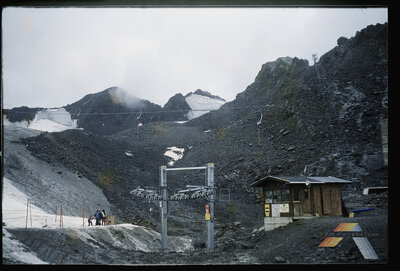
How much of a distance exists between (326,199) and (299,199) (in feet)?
6.44

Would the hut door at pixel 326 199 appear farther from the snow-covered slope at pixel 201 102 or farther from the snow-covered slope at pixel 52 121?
the snow-covered slope at pixel 201 102

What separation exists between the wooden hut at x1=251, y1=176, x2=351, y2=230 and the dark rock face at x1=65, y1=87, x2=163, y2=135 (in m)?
87.8

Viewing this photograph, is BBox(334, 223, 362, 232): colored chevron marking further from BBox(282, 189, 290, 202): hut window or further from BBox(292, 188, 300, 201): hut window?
BBox(282, 189, 290, 202): hut window

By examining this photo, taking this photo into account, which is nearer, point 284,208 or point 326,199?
point 284,208

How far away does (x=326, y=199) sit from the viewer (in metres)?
22.3

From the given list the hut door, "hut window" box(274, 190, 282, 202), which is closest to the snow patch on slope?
"hut window" box(274, 190, 282, 202)

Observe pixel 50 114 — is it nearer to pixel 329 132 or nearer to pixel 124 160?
pixel 124 160

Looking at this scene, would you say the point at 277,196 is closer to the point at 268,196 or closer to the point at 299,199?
the point at 268,196

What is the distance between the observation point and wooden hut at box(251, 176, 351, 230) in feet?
71.4

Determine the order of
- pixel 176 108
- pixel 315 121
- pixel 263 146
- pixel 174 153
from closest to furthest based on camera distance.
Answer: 1. pixel 315 121
2. pixel 263 146
3. pixel 174 153
4. pixel 176 108

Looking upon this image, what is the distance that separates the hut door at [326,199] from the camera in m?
22.2

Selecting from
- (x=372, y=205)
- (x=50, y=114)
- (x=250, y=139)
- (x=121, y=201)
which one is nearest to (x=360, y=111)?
(x=250, y=139)

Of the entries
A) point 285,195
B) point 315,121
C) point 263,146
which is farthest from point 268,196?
point 263,146

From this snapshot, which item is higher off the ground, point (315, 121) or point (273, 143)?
point (315, 121)
